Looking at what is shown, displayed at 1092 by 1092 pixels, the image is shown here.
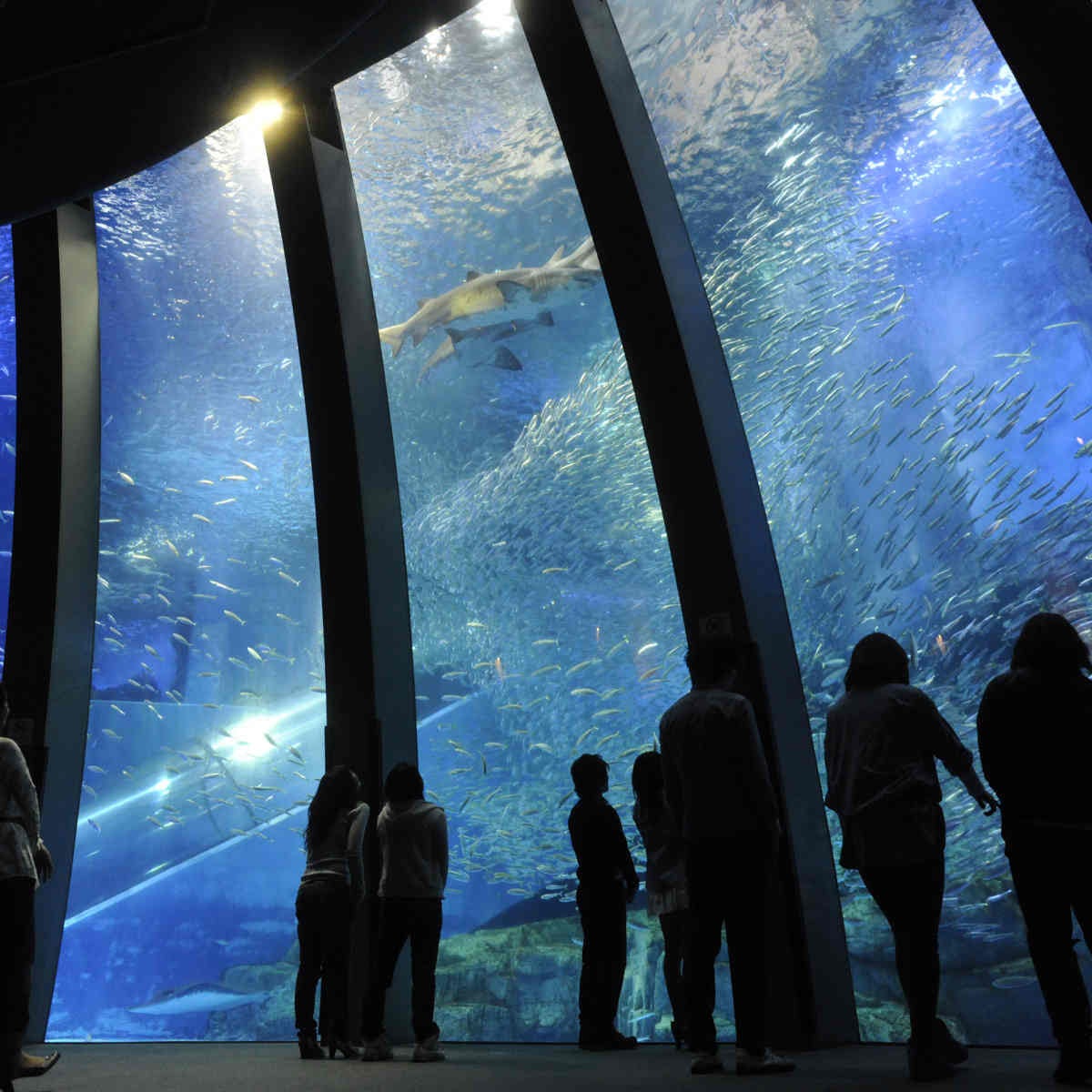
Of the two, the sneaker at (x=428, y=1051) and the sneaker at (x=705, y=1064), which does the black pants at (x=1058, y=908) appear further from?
the sneaker at (x=428, y=1051)

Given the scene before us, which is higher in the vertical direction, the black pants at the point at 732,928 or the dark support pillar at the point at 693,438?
the dark support pillar at the point at 693,438

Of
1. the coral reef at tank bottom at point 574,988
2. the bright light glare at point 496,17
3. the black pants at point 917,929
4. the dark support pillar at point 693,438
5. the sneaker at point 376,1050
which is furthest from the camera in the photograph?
the coral reef at tank bottom at point 574,988

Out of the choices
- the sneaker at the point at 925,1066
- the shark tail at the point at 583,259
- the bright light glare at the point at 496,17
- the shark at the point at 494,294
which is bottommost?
the sneaker at the point at 925,1066

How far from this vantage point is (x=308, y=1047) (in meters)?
4.22

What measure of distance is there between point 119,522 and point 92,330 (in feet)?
42.0

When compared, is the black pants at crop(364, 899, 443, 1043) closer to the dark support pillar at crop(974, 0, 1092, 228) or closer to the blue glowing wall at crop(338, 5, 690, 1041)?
the dark support pillar at crop(974, 0, 1092, 228)

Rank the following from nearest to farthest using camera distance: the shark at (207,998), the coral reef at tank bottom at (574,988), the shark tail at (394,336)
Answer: the coral reef at tank bottom at (574,988), the shark tail at (394,336), the shark at (207,998)

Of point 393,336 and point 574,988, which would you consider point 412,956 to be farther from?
point 574,988

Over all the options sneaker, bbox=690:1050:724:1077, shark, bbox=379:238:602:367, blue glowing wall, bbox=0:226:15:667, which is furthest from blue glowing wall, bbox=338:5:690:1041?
sneaker, bbox=690:1050:724:1077

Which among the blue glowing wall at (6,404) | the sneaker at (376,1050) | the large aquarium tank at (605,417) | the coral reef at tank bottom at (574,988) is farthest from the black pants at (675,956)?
the blue glowing wall at (6,404)

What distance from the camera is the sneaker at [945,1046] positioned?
8.82 feet

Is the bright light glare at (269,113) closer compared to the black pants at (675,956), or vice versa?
the black pants at (675,956)

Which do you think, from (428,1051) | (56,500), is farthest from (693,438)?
(56,500)

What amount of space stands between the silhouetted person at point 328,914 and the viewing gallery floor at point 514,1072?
21cm
